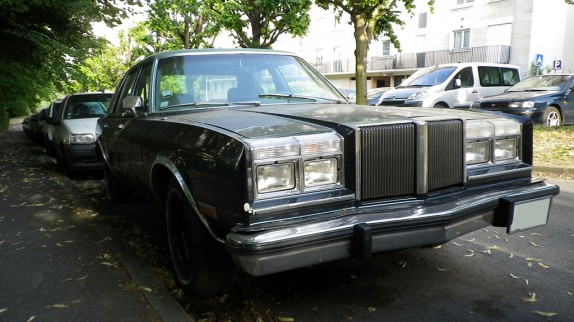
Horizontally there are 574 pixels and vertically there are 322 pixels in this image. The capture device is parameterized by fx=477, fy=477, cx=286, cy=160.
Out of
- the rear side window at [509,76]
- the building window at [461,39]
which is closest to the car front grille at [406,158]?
the rear side window at [509,76]

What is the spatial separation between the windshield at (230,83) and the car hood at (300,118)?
27 centimetres

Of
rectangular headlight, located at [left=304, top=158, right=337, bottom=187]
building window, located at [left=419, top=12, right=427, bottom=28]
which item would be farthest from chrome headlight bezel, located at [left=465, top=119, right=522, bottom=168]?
building window, located at [left=419, top=12, right=427, bottom=28]

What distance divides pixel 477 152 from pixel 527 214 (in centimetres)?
52

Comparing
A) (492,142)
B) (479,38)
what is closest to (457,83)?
(492,142)

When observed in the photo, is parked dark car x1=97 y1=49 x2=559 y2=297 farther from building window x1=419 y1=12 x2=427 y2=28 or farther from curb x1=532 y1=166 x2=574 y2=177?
building window x1=419 y1=12 x2=427 y2=28

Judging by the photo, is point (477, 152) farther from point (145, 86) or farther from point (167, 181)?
point (145, 86)

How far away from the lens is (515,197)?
10.2 ft

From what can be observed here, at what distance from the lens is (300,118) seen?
3.14 m

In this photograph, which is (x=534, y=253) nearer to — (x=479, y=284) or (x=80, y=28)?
(x=479, y=284)

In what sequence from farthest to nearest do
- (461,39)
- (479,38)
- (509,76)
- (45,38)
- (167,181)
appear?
(461,39), (479,38), (509,76), (45,38), (167,181)

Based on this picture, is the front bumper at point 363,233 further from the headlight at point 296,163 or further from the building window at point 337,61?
the building window at point 337,61

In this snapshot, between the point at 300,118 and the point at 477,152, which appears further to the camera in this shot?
the point at 477,152

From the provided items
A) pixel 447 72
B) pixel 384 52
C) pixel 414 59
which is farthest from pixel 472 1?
pixel 447 72

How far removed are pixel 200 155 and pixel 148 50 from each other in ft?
89.9
